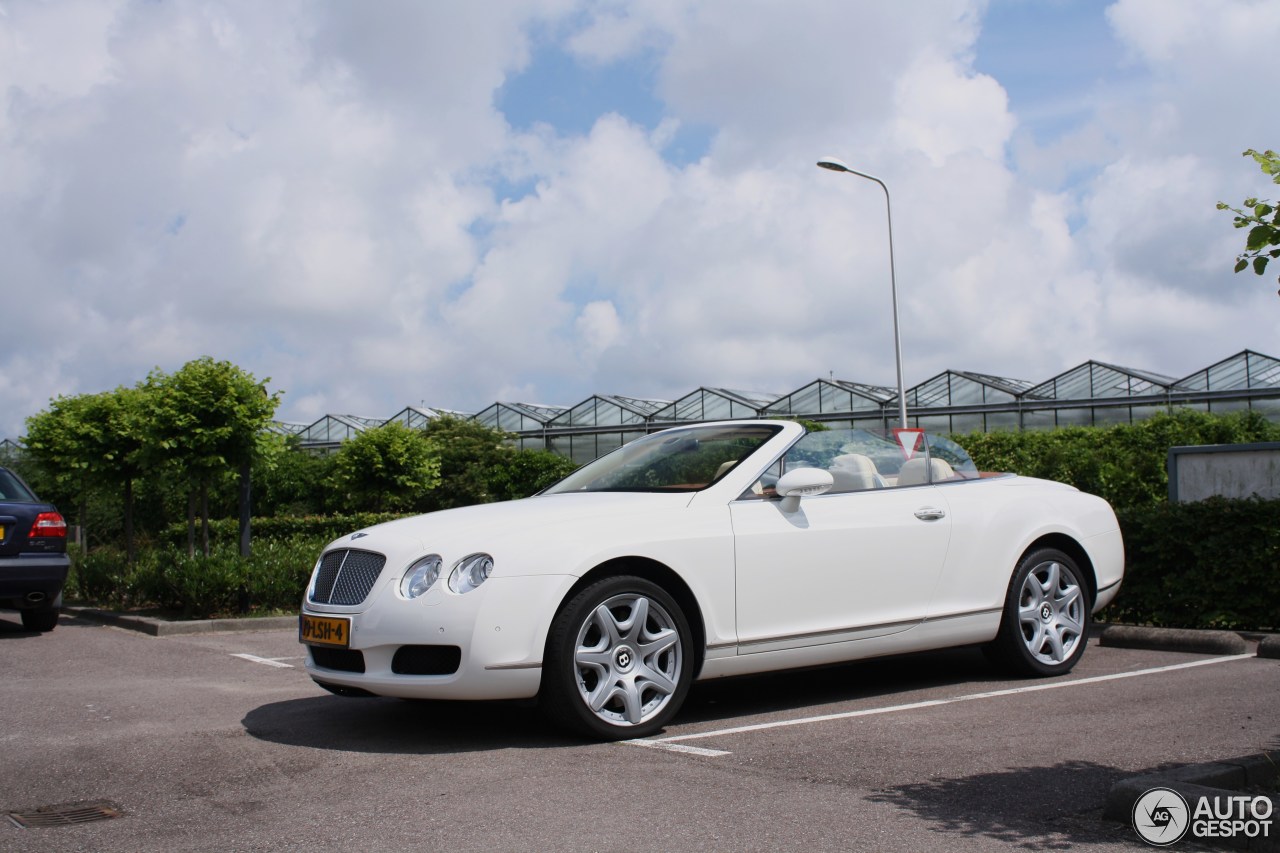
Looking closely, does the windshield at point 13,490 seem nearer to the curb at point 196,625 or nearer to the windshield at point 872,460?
the curb at point 196,625

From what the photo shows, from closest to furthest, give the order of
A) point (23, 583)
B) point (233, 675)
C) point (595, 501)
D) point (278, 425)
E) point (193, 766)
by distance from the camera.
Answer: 1. point (193, 766)
2. point (595, 501)
3. point (233, 675)
4. point (23, 583)
5. point (278, 425)

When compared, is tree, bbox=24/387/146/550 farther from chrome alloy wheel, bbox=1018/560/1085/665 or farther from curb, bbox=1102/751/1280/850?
curb, bbox=1102/751/1280/850

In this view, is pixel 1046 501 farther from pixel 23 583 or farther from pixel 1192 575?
pixel 23 583

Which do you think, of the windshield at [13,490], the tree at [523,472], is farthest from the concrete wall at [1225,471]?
the tree at [523,472]

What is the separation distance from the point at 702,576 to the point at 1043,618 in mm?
2550

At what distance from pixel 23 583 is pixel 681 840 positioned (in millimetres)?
8948

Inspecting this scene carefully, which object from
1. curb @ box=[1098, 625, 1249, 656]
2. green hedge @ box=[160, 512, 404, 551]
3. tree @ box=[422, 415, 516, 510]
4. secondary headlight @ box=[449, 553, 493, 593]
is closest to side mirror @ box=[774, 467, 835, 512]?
secondary headlight @ box=[449, 553, 493, 593]

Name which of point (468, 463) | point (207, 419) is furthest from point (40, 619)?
point (468, 463)

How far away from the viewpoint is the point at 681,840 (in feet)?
12.6

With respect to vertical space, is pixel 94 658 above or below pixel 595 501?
below

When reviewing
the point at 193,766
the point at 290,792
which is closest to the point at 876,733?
the point at 290,792

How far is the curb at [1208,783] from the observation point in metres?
3.69

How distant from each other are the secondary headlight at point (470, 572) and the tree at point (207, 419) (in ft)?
33.6

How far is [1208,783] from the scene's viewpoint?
402 cm
